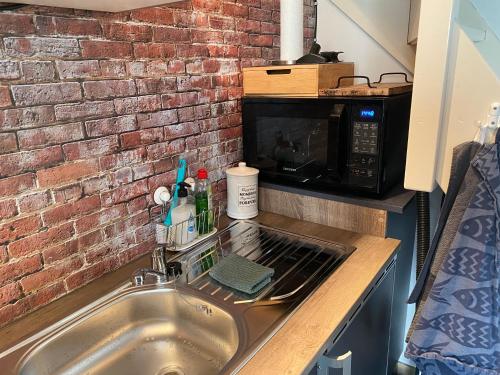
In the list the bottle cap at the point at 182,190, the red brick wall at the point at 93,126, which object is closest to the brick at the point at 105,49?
the red brick wall at the point at 93,126

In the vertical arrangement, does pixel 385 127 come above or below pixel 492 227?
above

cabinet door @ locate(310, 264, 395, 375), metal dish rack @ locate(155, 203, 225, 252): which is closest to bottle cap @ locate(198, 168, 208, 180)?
metal dish rack @ locate(155, 203, 225, 252)

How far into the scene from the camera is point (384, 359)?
4.76 ft

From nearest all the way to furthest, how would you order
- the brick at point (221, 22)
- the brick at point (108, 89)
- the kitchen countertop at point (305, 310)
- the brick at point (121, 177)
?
the kitchen countertop at point (305, 310) → the brick at point (108, 89) → the brick at point (121, 177) → the brick at point (221, 22)

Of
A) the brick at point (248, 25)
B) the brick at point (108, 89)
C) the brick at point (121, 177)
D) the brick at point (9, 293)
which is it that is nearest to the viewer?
the brick at point (9, 293)

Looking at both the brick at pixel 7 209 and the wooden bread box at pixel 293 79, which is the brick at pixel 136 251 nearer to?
the brick at pixel 7 209

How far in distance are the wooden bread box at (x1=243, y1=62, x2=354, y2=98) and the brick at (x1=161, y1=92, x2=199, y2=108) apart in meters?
0.27

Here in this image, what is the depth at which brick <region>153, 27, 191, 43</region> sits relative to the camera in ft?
3.97

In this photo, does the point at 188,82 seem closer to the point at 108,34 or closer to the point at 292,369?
the point at 108,34

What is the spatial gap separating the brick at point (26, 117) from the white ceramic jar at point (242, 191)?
70 cm

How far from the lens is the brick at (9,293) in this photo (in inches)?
36.6

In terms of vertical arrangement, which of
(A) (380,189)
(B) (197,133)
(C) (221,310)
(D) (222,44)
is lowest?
(C) (221,310)

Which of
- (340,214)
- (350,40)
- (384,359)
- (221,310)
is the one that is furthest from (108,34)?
(384,359)

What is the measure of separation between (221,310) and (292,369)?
0.28 metres
